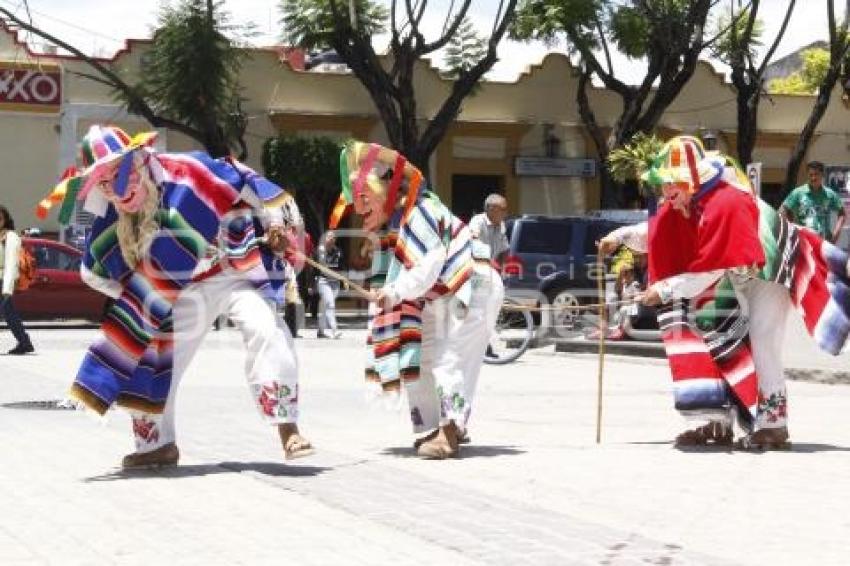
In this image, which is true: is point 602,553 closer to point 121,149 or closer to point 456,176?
point 121,149

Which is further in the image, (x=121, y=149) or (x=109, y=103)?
(x=109, y=103)

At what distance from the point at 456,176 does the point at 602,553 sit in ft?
109

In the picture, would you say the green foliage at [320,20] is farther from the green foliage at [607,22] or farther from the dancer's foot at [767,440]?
the dancer's foot at [767,440]

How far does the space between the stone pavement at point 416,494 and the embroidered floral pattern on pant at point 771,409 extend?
0.75 feet

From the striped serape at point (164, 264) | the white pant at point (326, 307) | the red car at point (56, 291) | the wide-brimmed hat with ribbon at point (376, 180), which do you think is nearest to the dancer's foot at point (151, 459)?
the striped serape at point (164, 264)

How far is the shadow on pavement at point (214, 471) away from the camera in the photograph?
28.0 ft

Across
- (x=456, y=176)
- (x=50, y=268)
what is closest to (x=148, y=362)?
(x=50, y=268)

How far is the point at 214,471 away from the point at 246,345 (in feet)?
2.17

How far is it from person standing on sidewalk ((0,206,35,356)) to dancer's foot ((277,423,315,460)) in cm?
1127

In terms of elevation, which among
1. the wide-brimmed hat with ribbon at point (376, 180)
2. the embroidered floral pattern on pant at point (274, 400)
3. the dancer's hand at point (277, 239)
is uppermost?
the wide-brimmed hat with ribbon at point (376, 180)

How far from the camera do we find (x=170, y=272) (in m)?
8.57

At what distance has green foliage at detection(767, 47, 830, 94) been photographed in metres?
50.2

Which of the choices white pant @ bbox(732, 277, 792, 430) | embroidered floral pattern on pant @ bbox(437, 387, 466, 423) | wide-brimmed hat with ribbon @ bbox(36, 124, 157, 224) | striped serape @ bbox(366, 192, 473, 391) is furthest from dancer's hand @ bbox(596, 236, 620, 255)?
wide-brimmed hat with ribbon @ bbox(36, 124, 157, 224)

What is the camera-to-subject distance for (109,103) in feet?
120
